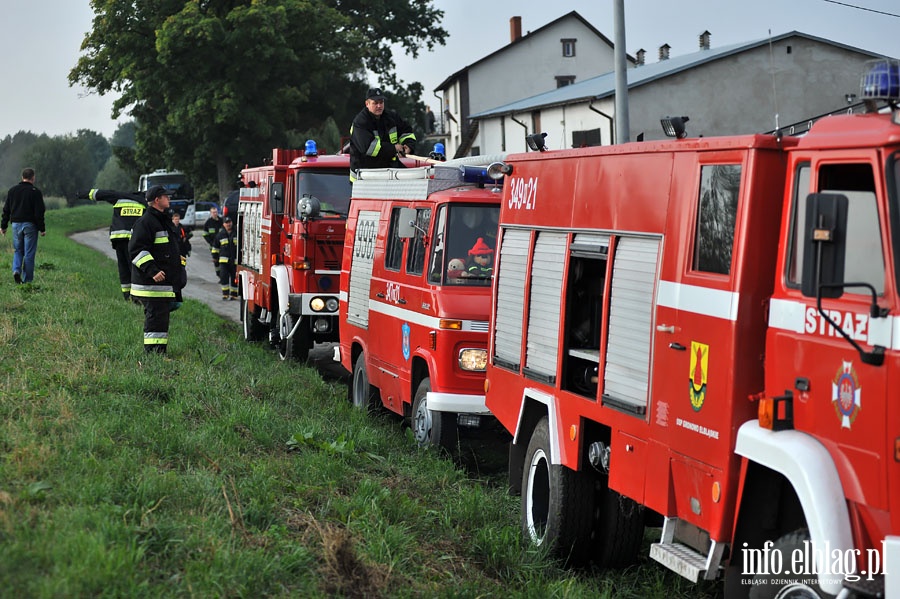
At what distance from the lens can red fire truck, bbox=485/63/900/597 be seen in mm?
4480

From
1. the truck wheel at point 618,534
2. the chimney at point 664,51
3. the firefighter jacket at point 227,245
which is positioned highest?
the chimney at point 664,51

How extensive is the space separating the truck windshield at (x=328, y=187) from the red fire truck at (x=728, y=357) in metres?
7.86

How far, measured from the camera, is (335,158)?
15281 mm

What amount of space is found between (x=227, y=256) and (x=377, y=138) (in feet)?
37.8

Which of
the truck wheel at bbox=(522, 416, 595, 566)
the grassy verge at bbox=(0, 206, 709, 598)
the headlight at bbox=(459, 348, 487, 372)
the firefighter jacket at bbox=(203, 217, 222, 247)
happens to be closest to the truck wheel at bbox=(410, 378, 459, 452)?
the grassy verge at bbox=(0, 206, 709, 598)

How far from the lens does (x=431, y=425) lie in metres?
9.48

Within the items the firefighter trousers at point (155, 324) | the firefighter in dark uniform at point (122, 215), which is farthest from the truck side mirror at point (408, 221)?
the firefighter in dark uniform at point (122, 215)

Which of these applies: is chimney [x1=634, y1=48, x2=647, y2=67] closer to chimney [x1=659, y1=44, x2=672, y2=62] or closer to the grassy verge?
chimney [x1=659, y1=44, x2=672, y2=62]

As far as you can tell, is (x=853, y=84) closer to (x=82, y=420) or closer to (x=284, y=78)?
(x=284, y=78)

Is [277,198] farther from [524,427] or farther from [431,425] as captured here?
[524,427]

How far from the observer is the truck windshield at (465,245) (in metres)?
9.54

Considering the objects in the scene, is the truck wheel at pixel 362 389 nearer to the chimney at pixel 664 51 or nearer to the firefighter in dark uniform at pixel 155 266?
the firefighter in dark uniform at pixel 155 266

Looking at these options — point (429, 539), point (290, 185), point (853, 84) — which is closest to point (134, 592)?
point (429, 539)

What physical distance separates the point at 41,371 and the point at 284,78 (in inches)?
1544
